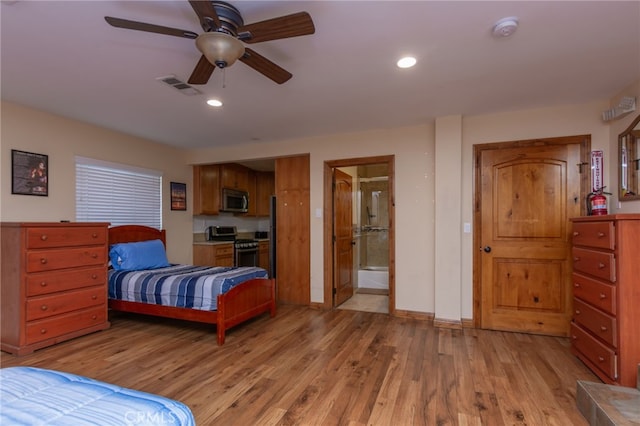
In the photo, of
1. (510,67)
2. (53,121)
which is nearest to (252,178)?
(53,121)

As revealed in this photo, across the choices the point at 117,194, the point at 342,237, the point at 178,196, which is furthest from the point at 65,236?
the point at 342,237

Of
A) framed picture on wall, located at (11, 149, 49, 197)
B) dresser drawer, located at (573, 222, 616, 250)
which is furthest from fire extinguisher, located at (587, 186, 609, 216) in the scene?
framed picture on wall, located at (11, 149, 49, 197)

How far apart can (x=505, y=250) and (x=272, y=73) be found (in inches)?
123

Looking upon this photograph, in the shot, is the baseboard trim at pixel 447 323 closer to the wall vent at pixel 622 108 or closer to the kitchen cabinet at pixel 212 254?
the wall vent at pixel 622 108

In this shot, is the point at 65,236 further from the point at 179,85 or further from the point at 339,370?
the point at 339,370

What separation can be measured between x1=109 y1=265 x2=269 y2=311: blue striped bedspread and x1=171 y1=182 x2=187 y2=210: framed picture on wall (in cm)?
151

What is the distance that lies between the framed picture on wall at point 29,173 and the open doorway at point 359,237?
131 inches

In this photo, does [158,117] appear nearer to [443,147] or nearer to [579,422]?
[443,147]

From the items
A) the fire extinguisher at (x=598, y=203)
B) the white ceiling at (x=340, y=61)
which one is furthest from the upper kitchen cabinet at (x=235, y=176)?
the fire extinguisher at (x=598, y=203)

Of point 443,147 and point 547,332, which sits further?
point 443,147

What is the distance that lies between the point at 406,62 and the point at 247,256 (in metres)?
4.62

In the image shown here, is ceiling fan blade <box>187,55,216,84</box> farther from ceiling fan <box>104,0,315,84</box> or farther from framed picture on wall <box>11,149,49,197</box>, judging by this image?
framed picture on wall <box>11,149,49,197</box>

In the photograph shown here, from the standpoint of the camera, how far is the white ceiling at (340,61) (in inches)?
72.7

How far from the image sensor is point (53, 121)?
362 centimetres
